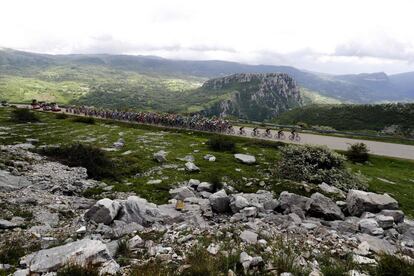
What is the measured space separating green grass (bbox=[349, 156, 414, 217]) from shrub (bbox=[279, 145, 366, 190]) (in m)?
2.26

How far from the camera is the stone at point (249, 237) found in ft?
36.8

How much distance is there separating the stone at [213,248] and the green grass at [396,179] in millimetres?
15520

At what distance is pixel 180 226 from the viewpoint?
13.1m

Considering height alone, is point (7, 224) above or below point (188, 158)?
above

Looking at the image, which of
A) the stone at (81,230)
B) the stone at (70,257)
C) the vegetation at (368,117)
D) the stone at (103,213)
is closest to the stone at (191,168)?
the stone at (103,213)

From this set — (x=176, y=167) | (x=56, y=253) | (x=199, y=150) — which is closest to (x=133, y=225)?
Answer: (x=56, y=253)

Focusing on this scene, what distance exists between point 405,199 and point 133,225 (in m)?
19.8

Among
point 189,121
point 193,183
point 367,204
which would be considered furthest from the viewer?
point 189,121

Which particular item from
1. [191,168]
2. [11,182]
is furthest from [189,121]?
[11,182]

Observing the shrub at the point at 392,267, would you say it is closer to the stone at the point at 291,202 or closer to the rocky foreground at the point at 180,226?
the rocky foreground at the point at 180,226

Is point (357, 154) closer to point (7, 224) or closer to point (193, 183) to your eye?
point (193, 183)

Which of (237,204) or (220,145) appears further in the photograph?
(220,145)

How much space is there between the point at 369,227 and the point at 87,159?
19.2 meters

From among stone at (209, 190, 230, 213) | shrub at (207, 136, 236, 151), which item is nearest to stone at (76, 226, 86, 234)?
stone at (209, 190, 230, 213)
